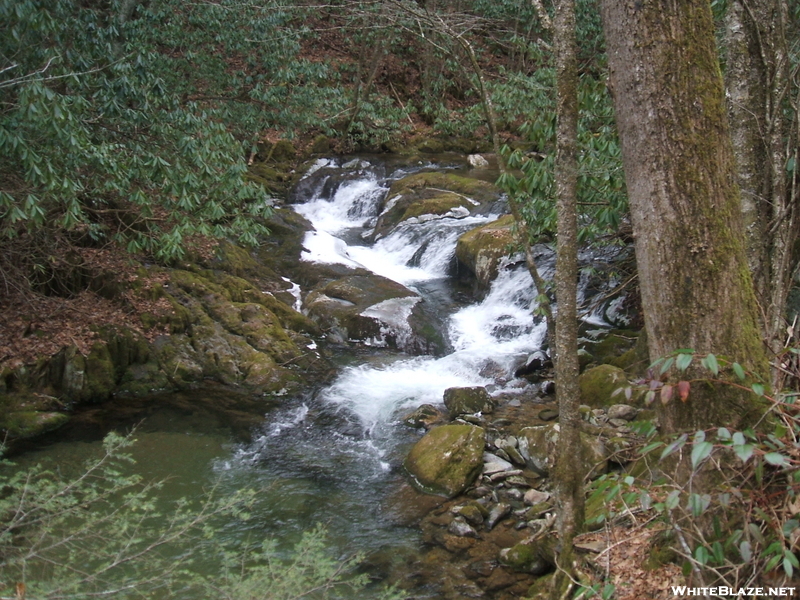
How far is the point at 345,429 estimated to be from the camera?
7832mm

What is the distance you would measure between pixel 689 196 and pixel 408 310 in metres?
8.21

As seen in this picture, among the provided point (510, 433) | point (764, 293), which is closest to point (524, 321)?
point (510, 433)

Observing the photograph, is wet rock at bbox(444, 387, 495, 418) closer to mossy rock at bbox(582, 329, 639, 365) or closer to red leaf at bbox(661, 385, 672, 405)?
mossy rock at bbox(582, 329, 639, 365)

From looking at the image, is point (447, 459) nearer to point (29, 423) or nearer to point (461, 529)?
point (461, 529)

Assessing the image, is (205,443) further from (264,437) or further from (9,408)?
(9,408)

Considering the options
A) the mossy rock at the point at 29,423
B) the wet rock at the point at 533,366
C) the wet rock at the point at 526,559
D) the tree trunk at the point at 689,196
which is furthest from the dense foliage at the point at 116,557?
the wet rock at the point at 533,366

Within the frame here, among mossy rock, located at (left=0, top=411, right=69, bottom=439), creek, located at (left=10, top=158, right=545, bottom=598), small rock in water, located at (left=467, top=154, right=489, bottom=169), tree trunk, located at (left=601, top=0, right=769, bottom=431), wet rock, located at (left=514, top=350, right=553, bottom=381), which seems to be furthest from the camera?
small rock in water, located at (left=467, top=154, right=489, bottom=169)

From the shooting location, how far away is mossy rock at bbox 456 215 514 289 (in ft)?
38.6

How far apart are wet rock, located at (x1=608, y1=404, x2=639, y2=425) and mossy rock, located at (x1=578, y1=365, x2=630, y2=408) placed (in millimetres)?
167

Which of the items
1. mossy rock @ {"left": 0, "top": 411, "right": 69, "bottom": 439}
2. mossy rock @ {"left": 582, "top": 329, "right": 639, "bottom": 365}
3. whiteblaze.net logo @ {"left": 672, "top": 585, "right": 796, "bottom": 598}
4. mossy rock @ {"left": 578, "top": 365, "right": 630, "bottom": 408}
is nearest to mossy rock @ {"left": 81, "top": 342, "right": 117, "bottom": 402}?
mossy rock @ {"left": 0, "top": 411, "right": 69, "bottom": 439}

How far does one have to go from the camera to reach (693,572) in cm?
270

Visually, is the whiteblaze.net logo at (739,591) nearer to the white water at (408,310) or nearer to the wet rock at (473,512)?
the wet rock at (473,512)

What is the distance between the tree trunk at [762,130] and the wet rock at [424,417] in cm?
469

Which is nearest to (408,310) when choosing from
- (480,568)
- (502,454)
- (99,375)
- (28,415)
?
(502,454)
